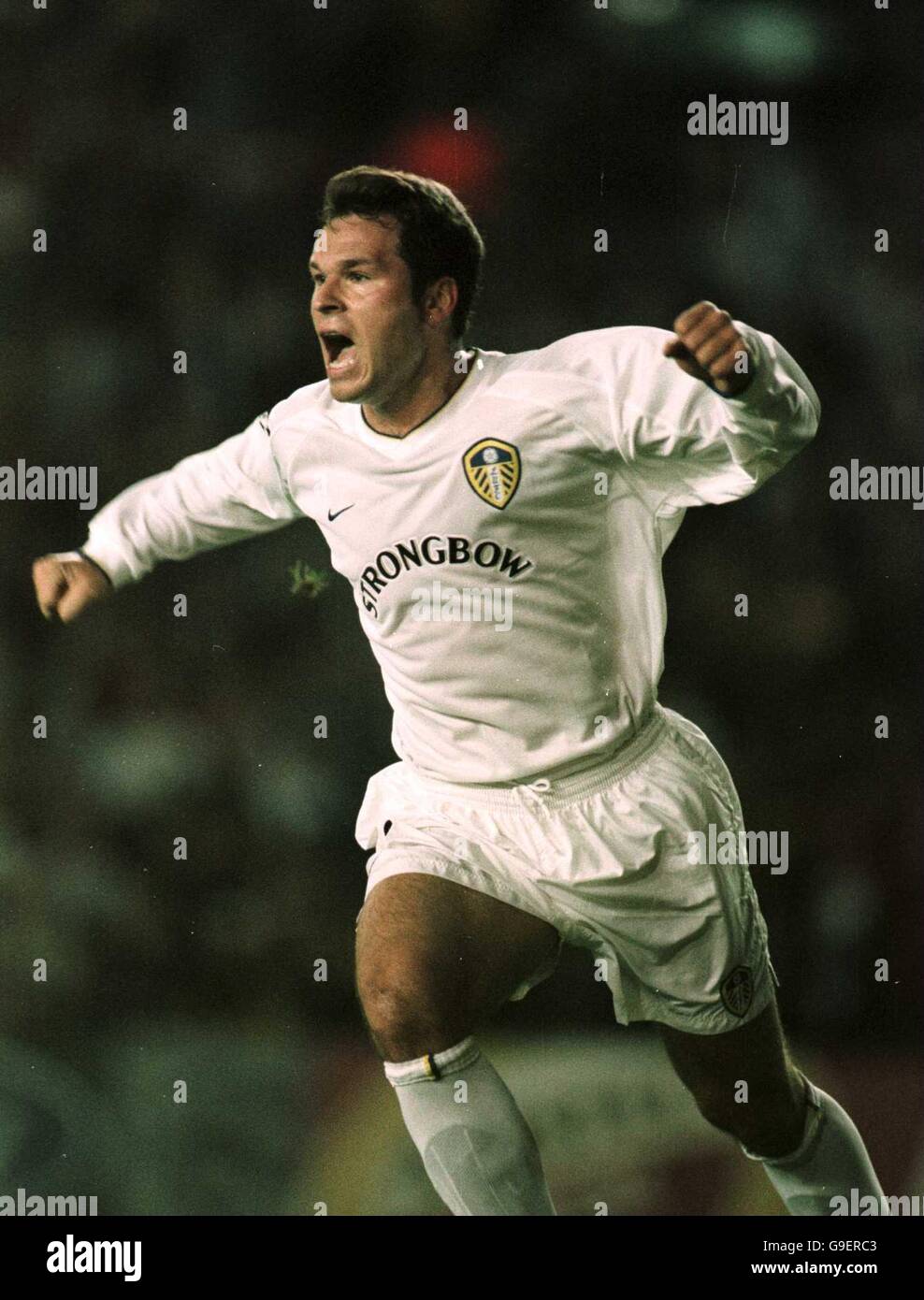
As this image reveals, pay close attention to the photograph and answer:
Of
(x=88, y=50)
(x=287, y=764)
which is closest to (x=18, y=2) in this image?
(x=88, y=50)

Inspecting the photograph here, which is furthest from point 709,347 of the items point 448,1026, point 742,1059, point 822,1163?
point 822,1163

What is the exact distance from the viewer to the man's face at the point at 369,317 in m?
2.75

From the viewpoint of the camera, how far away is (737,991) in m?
2.68

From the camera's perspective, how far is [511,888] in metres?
2.54

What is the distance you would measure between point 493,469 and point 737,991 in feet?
3.27

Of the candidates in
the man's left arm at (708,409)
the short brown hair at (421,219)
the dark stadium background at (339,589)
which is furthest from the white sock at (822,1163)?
the short brown hair at (421,219)

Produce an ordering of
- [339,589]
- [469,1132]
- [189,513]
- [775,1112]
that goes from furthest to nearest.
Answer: [339,589], [189,513], [775,1112], [469,1132]

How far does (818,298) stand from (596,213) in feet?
1.57

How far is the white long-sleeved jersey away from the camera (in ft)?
8.62

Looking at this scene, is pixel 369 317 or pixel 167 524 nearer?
pixel 369 317

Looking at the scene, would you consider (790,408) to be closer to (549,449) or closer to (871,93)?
(549,449)

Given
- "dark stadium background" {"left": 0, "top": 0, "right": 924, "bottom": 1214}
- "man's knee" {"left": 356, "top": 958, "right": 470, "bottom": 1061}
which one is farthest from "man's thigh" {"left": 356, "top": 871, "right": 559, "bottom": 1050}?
"dark stadium background" {"left": 0, "top": 0, "right": 924, "bottom": 1214}

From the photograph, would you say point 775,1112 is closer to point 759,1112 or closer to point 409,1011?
point 759,1112

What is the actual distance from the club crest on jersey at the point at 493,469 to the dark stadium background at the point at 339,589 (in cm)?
47
